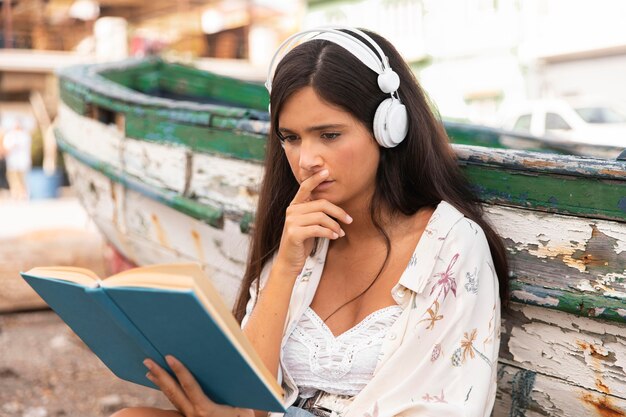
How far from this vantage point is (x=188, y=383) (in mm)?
1603

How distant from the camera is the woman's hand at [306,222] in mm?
1887

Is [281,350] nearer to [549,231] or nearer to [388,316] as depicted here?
[388,316]

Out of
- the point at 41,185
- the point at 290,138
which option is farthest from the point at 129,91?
the point at 41,185

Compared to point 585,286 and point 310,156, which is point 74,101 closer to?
point 310,156

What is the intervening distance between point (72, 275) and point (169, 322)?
28 centimetres

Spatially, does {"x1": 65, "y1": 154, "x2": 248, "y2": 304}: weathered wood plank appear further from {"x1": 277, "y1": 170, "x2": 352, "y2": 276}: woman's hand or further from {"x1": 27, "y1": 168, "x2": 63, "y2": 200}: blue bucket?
{"x1": 27, "y1": 168, "x2": 63, "y2": 200}: blue bucket

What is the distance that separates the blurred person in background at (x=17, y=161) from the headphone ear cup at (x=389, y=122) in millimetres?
14279

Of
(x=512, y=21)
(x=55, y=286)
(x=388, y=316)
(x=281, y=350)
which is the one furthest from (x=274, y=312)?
(x=512, y=21)

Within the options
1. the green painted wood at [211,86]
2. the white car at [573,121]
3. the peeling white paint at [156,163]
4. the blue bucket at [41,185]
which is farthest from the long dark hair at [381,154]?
the blue bucket at [41,185]

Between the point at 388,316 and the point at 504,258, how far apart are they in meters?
0.38

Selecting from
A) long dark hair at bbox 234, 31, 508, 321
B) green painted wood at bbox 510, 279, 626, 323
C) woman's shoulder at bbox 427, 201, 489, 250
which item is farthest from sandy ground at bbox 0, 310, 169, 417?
woman's shoulder at bbox 427, 201, 489, 250

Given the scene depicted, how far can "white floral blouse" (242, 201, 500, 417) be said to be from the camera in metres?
1.70

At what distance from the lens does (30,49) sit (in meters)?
20.8

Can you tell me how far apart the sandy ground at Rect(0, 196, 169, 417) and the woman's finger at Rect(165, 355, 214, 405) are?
2.21 m
